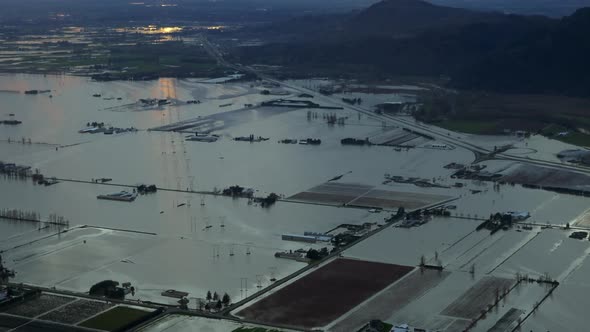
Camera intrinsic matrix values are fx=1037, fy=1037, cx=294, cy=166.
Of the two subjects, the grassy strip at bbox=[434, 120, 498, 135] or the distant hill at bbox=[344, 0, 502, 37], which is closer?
the grassy strip at bbox=[434, 120, 498, 135]

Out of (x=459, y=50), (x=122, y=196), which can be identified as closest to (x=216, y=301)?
(x=122, y=196)

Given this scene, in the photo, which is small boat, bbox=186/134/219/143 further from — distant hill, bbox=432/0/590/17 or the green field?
distant hill, bbox=432/0/590/17

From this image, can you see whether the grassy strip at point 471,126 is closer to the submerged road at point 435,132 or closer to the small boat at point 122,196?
the submerged road at point 435,132

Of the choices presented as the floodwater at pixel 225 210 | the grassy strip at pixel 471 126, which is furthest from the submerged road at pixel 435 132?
the floodwater at pixel 225 210

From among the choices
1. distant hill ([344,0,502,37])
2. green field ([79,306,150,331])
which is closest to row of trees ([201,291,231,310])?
green field ([79,306,150,331])

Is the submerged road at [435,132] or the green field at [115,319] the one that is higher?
the submerged road at [435,132]

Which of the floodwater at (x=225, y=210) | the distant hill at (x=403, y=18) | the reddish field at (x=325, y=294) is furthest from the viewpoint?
the distant hill at (x=403, y=18)

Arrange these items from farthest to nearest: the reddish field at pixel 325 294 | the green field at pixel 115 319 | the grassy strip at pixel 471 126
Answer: the grassy strip at pixel 471 126 < the reddish field at pixel 325 294 < the green field at pixel 115 319
